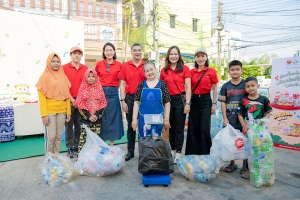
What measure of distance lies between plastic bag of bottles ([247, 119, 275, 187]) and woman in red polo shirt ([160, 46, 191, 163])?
94 centimetres

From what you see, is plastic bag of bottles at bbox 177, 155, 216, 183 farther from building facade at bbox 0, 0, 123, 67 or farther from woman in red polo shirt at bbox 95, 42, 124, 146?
building facade at bbox 0, 0, 123, 67

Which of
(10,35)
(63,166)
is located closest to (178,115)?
(63,166)

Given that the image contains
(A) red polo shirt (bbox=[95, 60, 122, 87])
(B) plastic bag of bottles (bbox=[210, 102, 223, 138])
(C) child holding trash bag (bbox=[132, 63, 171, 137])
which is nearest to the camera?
(C) child holding trash bag (bbox=[132, 63, 171, 137])

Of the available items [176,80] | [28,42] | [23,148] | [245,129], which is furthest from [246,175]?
[28,42]

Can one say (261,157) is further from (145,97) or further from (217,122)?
(217,122)

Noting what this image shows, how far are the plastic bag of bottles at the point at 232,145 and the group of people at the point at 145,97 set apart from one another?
0.77 feet

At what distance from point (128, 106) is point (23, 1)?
38.1ft

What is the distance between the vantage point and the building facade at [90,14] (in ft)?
39.8

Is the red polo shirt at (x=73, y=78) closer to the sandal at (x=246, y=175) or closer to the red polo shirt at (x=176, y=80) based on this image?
the red polo shirt at (x=176, y=80)

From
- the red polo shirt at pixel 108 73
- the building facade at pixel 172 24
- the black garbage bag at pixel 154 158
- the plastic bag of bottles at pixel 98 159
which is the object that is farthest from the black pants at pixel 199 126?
the building facade at pixel 172 24

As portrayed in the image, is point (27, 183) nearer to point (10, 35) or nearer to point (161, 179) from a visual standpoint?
point (161, 179)

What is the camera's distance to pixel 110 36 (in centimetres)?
1377

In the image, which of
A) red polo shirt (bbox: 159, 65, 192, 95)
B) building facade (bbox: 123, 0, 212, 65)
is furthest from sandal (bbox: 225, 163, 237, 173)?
building facade (bbox: 123, 0, 212, 65)

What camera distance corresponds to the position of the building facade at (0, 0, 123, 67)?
12141 millimetres
